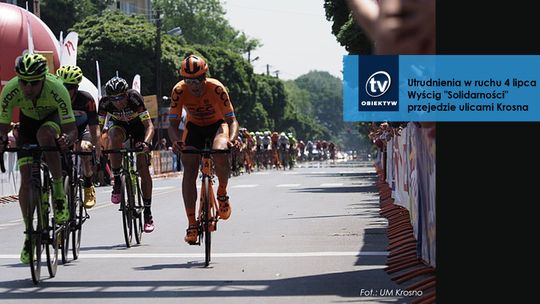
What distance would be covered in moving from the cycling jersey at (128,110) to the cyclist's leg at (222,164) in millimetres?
1761

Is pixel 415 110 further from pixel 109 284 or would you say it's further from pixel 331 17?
pixel 331 17

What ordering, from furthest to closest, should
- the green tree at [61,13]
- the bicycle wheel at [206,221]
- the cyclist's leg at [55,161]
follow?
the green tree at [61,13], the bicycle wheel at [206,221], the cyclist's leg at [55,161]

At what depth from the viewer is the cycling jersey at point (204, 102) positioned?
11.1 metres

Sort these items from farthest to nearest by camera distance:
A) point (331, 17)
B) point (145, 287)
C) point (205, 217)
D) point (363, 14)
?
point (331, 17) → point (205, 217) → point (145, 287) → point (363, 14)

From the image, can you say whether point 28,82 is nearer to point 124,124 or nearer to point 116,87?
point 116,87

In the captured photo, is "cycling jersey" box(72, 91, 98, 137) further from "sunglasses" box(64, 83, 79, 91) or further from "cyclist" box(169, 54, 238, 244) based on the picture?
"cyclist" box(169, 54, 238, 244)

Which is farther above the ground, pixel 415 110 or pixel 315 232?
pixel 415 110

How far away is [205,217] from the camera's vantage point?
10.8m

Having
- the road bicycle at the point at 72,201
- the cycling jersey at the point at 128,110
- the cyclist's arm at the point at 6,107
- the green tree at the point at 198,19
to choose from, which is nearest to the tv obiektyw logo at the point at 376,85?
the cycling jersey at the point at 128,110

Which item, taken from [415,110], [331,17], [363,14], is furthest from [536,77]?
[331,17]

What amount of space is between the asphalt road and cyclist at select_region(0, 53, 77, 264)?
759mm

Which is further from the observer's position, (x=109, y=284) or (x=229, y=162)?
(x=229, y=162)

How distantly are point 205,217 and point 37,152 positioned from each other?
72.9 inches

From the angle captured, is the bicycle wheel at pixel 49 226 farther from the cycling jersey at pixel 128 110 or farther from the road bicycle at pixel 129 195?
the cycling jersey at pixel 128 110
